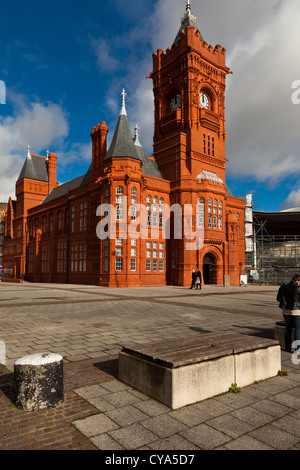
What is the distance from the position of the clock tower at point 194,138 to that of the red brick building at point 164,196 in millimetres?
113

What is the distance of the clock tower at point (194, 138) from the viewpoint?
1389 inches

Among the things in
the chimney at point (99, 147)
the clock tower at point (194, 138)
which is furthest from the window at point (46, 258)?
the clock tower at point (194, 138)

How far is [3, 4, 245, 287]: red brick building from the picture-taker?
31.8 m

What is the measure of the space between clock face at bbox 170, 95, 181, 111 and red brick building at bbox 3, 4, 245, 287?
17 centimetres

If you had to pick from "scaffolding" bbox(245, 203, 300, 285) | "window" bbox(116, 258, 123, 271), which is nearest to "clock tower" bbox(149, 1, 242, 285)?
"window" bbox(116, 258, 123, 271)

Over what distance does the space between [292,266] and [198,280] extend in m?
28.4

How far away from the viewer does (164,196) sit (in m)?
36.5

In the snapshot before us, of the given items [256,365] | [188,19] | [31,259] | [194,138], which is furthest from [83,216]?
[256,365]

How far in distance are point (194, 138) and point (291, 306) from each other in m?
32.8

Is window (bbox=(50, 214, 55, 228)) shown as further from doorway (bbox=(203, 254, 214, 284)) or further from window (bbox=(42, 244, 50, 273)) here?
doorway (bbox=(203, 254, 214, 284))

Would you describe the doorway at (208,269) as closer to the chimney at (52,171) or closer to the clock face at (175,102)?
the clock face at (175,102)

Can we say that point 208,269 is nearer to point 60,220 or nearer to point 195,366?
point 60,220

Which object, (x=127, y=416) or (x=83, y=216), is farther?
(x=83, y=216)
